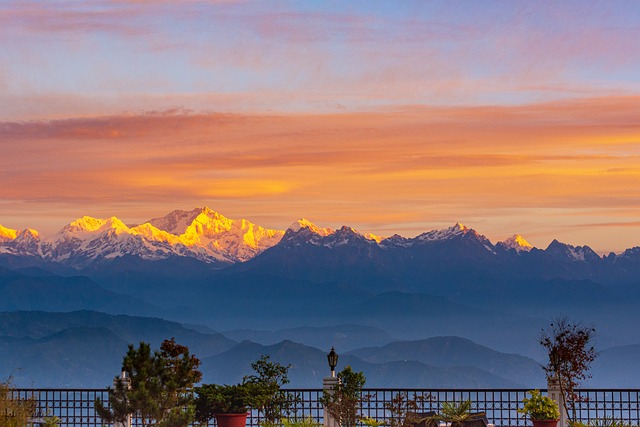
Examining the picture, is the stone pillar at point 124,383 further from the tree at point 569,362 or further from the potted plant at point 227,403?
the tree at point 569,362

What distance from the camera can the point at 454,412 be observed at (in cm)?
1966

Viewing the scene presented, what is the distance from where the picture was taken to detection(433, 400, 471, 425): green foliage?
19.5 meters

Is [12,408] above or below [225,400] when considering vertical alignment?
below

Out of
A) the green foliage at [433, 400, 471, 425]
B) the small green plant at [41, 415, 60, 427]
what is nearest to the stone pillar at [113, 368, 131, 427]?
the small green plant at [41, 415, 60, 427]

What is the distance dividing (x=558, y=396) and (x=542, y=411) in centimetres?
216

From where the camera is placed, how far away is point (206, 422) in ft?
74.1

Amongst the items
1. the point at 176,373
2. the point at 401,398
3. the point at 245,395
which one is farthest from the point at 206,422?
the point at 401,398

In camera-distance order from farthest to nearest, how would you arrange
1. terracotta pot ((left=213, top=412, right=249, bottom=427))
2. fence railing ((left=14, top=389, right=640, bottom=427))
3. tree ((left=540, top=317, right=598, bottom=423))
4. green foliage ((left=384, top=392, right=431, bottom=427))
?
1. tree ((left=540, top=317, right=598, bottom=423))
2. terracotta pot ((left=213, top=412, right=249, bottom=427))
3. fence railing ((left=14, top=389, right=640, bottom=427))
4. green foliage ((left=384, top=392, right=431, bottom=427))

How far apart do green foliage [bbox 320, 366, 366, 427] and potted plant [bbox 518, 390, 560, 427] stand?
3.48 meters

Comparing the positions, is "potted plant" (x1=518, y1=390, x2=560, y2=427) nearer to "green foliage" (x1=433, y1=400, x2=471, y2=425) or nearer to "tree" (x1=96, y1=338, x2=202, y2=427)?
"green foliage" (x1=433, y1=400, x2=471, y2=425)

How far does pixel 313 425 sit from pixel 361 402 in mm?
3059

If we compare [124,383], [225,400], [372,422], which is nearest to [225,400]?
[225,400]

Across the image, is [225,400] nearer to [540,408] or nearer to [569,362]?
[540,408]

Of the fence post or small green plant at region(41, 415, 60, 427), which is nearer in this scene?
small green plant at region(41, 415, 60, 427)
